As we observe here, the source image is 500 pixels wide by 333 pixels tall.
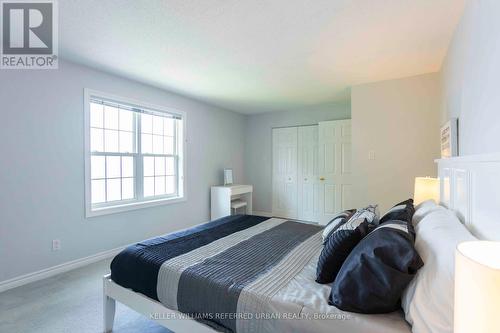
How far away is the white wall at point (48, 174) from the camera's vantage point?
2.38 meters

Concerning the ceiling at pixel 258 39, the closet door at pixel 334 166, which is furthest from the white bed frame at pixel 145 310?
the closet door at pixel 334 166

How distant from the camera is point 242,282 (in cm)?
135

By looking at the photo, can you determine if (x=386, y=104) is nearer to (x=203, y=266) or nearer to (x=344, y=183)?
(x=344, y=183)

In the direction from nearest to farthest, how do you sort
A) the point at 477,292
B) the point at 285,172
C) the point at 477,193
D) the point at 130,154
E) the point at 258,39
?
the point at 477,292
the point at 477,193
the point at 258,39
the point at 130,154
the point at 285,172

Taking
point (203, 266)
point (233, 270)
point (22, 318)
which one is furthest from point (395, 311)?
point (22, 318)

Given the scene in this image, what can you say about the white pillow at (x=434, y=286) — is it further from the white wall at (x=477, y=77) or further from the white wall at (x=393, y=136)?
the white wall at (x=393, y=136)

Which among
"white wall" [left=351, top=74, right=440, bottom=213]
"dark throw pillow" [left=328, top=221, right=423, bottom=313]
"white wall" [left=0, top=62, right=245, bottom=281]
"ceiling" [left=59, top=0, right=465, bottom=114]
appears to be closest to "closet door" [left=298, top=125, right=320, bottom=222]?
"white wall" [left=351, top=74, right=440, bottom=213]

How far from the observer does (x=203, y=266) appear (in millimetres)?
1542

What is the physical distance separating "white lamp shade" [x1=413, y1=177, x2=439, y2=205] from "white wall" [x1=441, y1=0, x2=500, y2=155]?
41 cm

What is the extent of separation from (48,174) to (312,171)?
4.13 meters

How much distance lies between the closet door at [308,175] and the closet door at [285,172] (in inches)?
4.5

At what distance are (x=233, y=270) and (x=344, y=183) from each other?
11.6ft

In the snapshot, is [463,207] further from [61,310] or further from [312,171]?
[312,171]

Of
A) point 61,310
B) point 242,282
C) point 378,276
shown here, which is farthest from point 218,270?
point 61,310
